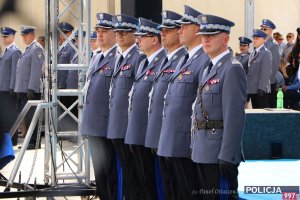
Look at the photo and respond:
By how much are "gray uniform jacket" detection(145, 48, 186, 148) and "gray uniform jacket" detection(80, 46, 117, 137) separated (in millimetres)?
959

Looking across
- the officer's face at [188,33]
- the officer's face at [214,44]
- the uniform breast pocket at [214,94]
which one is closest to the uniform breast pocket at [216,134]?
the uniform breast pocket at [214,94]

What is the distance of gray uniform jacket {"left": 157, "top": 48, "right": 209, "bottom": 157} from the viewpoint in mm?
4879

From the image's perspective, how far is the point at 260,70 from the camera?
1171 centimetres

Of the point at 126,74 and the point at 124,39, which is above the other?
the point at 124,39

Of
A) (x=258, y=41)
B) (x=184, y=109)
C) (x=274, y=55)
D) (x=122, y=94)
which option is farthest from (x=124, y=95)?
(x=274, y=55)

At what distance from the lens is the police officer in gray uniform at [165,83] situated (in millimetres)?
5234

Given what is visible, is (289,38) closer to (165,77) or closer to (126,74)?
(126,74)

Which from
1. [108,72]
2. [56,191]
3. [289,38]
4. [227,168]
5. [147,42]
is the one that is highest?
[147,42]

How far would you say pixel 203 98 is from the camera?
4539mm

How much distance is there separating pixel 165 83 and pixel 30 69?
21.1ft

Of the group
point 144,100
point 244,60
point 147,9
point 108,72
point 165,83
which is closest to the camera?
point 165,83

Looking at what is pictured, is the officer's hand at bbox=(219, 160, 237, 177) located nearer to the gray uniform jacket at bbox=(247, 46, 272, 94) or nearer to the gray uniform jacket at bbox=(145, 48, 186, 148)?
the gray uniform jacket at bbox=(145, 48, 186, 148)

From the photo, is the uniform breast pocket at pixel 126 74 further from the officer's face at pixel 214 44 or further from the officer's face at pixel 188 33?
the officer's face at pixel 214 44

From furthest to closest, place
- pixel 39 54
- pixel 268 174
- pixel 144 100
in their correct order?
pixel 39 54 < pixel 268 174 < pixel 144 100
